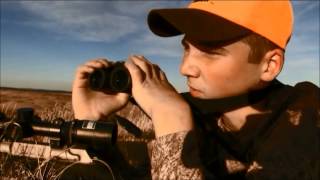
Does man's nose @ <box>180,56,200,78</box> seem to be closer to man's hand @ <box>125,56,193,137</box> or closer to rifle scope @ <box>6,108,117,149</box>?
man's hand @ <box>125,56,193,137</box>

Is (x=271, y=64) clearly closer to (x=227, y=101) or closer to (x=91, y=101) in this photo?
(x=227, y=101)

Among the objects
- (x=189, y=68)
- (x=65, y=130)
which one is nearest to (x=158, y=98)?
(x=189, y=68)

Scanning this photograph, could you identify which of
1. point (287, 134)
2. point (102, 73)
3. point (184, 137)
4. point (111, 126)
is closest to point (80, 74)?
point (102, 73)

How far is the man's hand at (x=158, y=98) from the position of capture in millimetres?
2438

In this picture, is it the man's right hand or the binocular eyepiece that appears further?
the man's right hand

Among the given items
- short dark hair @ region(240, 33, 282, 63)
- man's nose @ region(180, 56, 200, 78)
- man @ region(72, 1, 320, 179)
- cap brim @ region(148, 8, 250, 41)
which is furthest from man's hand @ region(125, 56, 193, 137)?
short dark hair @ region(240, 33, 282, 63)

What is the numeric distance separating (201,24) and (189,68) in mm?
311

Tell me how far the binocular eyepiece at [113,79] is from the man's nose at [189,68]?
0.39 meters

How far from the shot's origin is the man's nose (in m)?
2.78

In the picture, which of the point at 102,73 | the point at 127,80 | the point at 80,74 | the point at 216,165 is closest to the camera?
the point at 127,80

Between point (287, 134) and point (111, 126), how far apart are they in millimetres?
1037

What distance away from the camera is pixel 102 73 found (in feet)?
9.32

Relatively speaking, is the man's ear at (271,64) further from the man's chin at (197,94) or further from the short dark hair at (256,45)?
the man's chin at (197,94)

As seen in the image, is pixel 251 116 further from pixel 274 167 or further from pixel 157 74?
pixel 157 74
